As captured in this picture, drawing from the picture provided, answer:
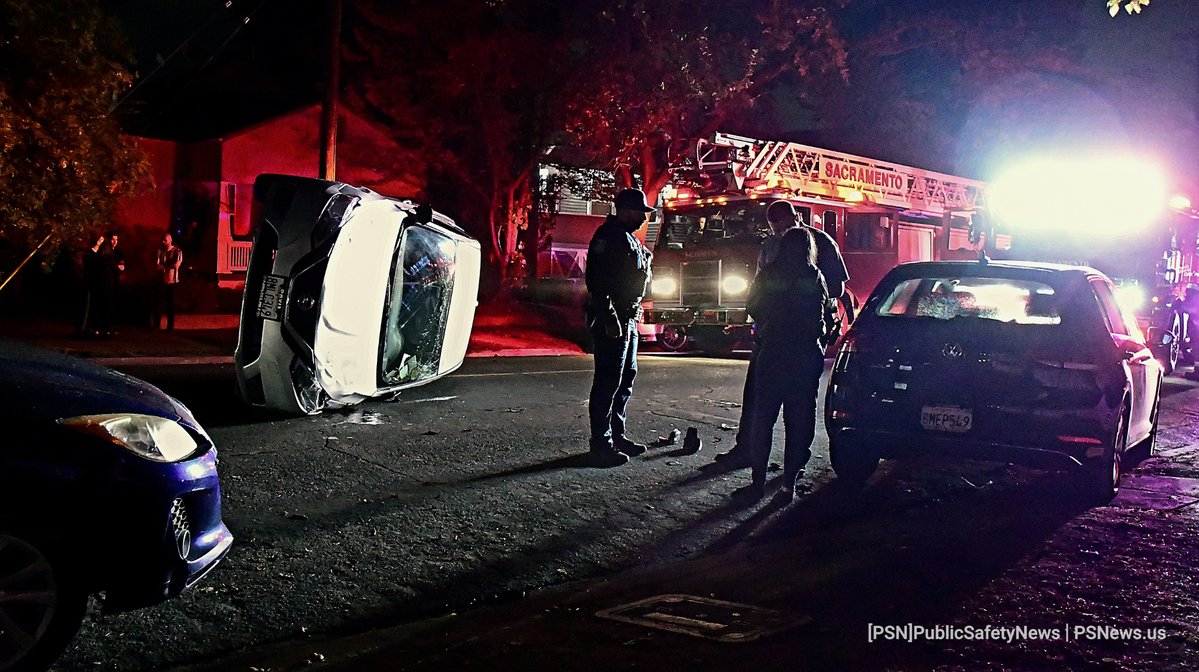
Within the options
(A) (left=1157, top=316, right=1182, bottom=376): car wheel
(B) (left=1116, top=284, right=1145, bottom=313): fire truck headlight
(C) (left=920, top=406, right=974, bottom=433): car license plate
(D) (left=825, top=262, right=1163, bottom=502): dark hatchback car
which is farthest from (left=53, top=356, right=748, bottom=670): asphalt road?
(A) (left=1157, top=316, right=1182, bottom=376): car wheel

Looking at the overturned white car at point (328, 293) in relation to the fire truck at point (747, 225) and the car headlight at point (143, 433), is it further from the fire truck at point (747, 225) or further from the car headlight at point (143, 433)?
the fire truck at point (747, 225)

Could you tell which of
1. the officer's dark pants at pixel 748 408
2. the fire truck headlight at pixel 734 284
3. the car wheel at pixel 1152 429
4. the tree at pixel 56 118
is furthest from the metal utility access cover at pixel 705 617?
the tree at pixel 56 118

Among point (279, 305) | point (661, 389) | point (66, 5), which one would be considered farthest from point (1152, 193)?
point (66, 5)

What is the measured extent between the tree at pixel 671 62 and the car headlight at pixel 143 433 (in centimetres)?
1832

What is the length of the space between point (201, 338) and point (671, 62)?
33.1 feet

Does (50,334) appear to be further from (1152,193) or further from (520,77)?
(1152,193)

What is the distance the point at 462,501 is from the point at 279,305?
2.38 m

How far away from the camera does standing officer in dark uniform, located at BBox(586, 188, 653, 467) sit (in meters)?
7.50

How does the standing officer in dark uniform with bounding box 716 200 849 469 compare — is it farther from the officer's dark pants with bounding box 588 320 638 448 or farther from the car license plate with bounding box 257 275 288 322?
the car license plate with bounding box 257 275 288 322

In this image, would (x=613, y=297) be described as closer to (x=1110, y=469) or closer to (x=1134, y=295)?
(x=1110, y=469)

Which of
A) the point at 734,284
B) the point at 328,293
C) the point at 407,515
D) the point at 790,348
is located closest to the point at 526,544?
the point at 407,515

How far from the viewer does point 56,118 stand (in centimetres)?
1577

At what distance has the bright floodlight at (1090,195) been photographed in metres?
16.1

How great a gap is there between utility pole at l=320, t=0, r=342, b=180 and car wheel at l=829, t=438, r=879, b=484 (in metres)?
11.3
